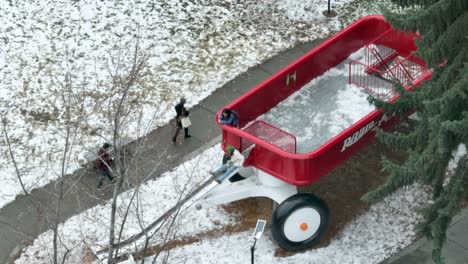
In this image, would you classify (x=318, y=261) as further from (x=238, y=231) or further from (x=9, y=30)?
(x=9, y=30)

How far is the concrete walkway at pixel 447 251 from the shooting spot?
14.0m

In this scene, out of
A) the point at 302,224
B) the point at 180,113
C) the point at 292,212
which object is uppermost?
the point at 180,113

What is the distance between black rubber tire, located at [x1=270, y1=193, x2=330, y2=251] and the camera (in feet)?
44.3

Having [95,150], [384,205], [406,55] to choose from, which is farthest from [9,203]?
[406,55]

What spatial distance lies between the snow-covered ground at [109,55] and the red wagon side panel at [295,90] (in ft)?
7.83

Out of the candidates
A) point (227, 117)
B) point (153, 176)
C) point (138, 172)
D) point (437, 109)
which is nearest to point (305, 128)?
point (227, 117)

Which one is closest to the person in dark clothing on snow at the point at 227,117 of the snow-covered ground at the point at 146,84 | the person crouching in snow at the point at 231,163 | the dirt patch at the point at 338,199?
the person crouching in snow at the point at 231,163

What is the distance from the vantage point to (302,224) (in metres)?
13.8

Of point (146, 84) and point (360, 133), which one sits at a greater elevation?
point (360, 133)

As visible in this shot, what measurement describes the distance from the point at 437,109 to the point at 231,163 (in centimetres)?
346

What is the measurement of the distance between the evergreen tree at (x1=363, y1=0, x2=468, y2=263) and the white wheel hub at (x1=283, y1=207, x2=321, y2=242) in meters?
1.24

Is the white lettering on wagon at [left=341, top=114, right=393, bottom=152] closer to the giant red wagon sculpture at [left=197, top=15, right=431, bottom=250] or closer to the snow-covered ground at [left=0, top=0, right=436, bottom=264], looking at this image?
the giant red wagon sculpture at [left=197, top=15, right=431, bottom=250]

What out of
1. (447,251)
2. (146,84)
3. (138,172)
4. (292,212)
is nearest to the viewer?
(292,212)

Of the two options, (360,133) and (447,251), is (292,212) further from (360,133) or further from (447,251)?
(447,251)
